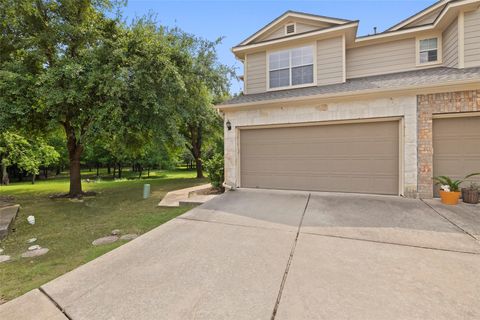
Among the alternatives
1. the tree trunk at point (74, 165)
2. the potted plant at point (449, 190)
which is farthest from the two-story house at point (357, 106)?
the tree trunk at point (74, 165)

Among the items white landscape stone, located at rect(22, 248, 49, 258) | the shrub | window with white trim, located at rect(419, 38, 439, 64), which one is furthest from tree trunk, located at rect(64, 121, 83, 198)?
window with white trim, located at rect(419, 38, 439, 64)

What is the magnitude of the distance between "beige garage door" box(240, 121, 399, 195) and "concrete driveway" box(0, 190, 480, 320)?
2161 mm

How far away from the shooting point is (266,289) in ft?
8.03

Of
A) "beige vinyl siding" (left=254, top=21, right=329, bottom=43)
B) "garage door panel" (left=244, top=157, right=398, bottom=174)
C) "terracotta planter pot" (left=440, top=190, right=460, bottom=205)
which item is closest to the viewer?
"terracotta planter pot" (left=440, top=190, right=460, bottom=205)

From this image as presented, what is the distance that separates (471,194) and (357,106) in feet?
11.9

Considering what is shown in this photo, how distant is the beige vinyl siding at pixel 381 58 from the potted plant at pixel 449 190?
4.63m

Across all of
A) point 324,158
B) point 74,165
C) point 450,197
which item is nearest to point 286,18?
point 324,158

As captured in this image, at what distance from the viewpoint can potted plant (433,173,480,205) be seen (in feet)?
18.2

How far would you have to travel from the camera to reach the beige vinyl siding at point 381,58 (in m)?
8.15

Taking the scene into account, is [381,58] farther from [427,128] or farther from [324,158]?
[324,158]

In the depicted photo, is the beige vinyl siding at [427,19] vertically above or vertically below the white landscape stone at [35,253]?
above

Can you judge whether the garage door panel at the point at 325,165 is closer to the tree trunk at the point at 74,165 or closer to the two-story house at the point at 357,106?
the two-story house at the point at 357,106

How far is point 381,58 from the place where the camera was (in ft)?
27.9

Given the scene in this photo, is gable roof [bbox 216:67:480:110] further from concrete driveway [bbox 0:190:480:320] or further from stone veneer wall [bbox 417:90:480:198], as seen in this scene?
concrete driveway [bbox 0:190:480:320]
